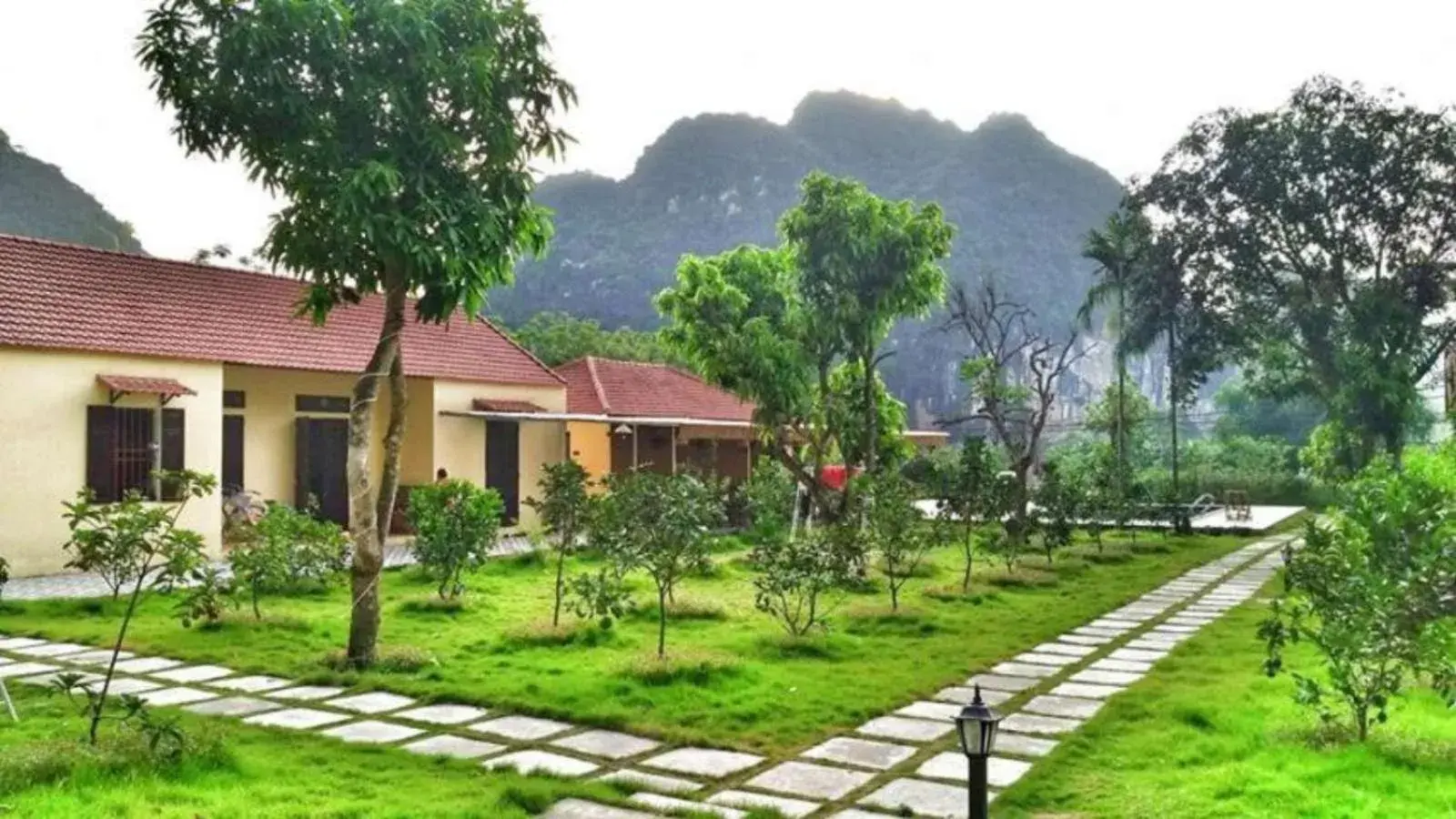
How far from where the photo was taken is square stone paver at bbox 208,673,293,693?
620 cm

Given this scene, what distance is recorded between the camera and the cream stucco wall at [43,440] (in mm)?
11180

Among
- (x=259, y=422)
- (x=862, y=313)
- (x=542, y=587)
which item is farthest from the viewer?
(x=259, y=422)

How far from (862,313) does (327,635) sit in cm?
678

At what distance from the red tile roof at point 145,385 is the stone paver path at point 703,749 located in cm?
459

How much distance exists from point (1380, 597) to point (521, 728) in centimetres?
411

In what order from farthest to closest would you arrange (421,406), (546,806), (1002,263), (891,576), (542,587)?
(1002,263)
(421,406)
(542,587)
(891,576)
(546,806)

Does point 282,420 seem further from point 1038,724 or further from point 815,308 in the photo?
point 1038,724

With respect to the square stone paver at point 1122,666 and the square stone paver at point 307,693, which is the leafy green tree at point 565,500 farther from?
the square stone paver at point 1122,666

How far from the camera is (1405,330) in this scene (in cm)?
2088

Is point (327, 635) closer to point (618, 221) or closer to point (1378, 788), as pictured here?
point (1378, 788)

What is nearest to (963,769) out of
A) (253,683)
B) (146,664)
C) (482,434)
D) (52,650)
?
(253,683)

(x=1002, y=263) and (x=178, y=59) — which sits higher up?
(x=1002, y=263)

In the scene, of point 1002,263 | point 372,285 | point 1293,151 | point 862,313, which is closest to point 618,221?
point 1002,263

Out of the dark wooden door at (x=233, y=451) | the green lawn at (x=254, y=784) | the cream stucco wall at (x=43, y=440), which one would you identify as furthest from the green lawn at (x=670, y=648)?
the dark wooden door at (x=233, y=451)
